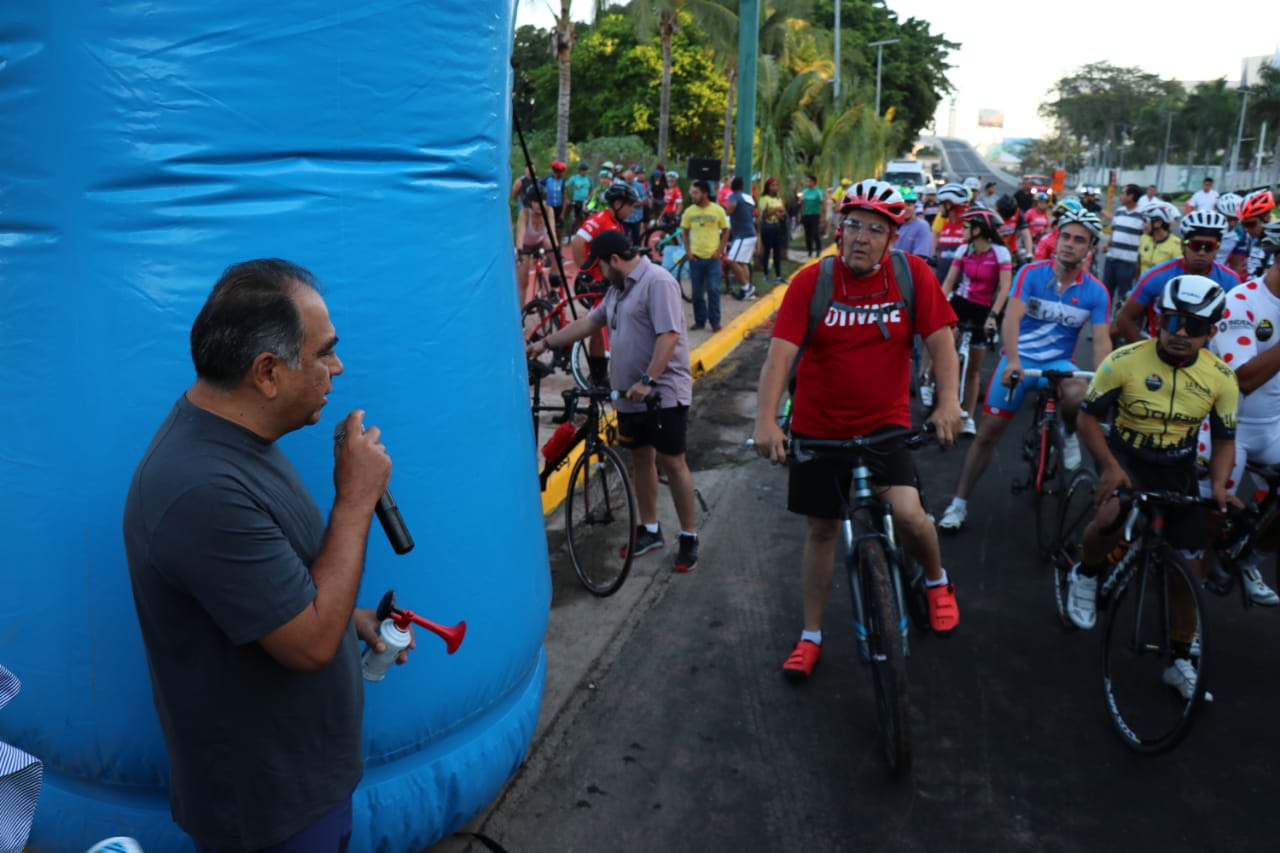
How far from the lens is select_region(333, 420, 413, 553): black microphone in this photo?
2.09 m

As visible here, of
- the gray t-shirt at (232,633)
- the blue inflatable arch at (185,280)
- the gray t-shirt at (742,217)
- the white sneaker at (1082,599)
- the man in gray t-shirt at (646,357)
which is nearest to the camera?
the gray t-shirt at (232,633)

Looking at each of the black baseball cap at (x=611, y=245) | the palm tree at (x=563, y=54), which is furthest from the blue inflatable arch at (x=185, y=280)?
the palm tree at (x=563, y=54)

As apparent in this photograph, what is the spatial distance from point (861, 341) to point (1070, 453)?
244 cm

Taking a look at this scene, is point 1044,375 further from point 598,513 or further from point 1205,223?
point 598,513

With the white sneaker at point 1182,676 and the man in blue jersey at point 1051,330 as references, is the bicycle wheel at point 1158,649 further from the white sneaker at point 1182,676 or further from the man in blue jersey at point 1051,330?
the man in blue jersey at point 1051,330

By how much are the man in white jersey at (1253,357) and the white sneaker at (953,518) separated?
1.78 meters

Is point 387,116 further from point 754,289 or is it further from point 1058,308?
point 754,289

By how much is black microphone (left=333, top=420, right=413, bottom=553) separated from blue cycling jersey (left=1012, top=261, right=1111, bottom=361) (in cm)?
491

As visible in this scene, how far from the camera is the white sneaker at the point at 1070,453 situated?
5.71m

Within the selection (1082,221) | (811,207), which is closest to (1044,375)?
(1082,221)

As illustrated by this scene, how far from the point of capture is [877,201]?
3771 mm

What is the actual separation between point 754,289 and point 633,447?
11690 millimetres

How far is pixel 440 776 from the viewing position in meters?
3.01

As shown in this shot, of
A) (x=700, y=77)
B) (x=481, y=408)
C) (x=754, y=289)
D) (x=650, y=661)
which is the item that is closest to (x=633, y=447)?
(x=650, y=661)
